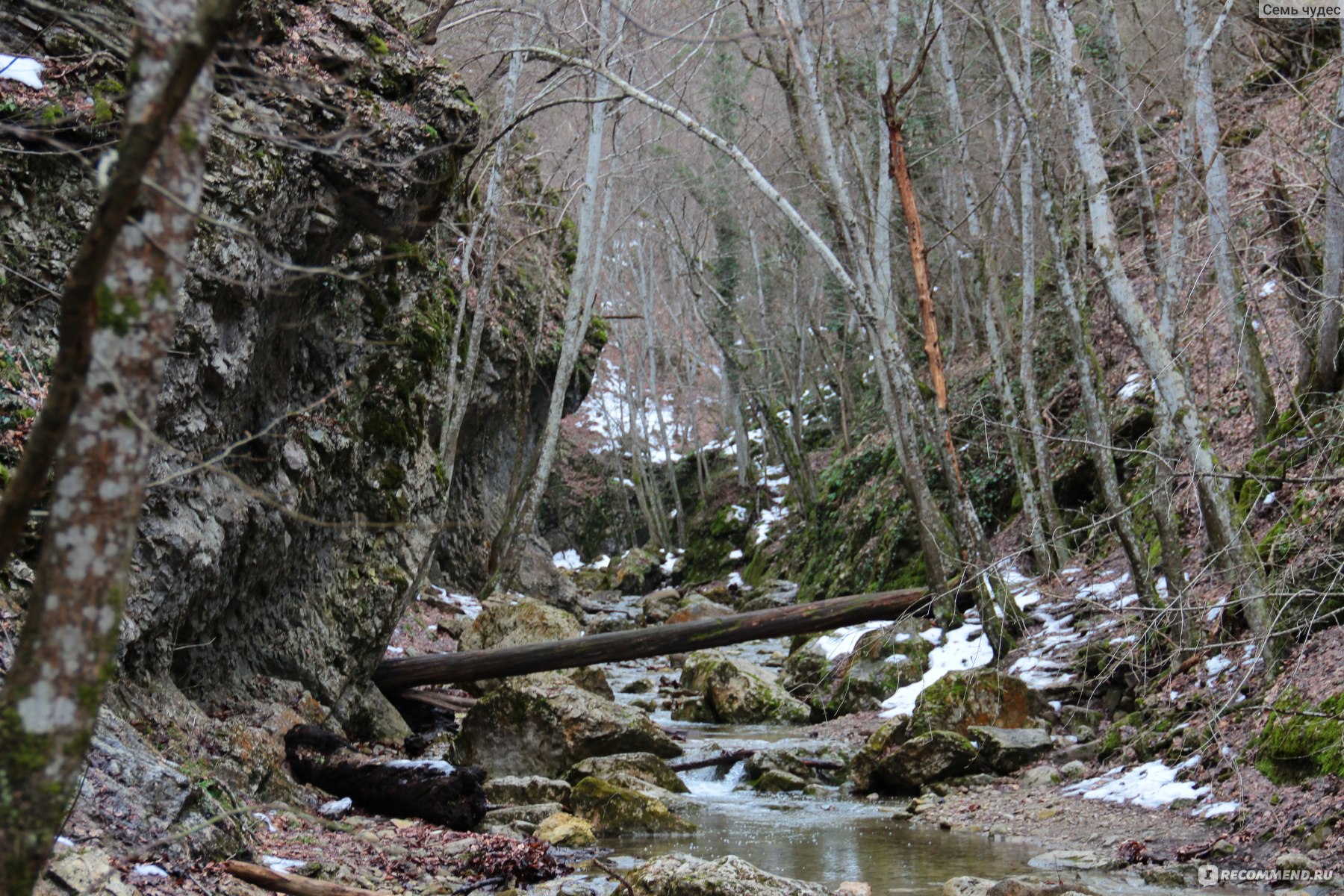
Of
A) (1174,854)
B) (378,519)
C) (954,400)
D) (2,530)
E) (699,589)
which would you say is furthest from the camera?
(699,589)

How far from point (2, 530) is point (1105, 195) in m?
6.80

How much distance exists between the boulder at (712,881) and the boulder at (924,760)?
3.36 metres

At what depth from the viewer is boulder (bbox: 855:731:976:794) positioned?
804 centimetres

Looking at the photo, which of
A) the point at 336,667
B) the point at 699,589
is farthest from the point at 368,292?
the point at 699,589

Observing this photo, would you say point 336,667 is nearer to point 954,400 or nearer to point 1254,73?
point 1254,73

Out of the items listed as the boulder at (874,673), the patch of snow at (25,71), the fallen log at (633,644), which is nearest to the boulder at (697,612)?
the boulder at (874,673)

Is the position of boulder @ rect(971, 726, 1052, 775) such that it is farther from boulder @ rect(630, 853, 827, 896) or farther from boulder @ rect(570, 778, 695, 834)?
boulder @ rect(630, 853, 827, 896)

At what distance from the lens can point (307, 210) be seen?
693cm

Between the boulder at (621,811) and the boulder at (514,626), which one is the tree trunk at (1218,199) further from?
the boulder at (514,626)

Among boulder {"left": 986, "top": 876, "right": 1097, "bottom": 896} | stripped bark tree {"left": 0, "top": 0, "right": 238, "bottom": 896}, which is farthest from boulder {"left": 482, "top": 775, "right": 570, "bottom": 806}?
stripped bark tree {"left": 0, "top": 0, "right": 238, "bottom": 896}

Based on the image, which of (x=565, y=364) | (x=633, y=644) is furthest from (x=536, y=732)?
(x=565, y=364)

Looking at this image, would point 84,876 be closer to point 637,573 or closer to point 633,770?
point 633,770

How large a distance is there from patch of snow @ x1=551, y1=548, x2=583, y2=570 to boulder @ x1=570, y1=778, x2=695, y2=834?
28.2 metres

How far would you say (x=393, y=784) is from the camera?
6746 millimetres
